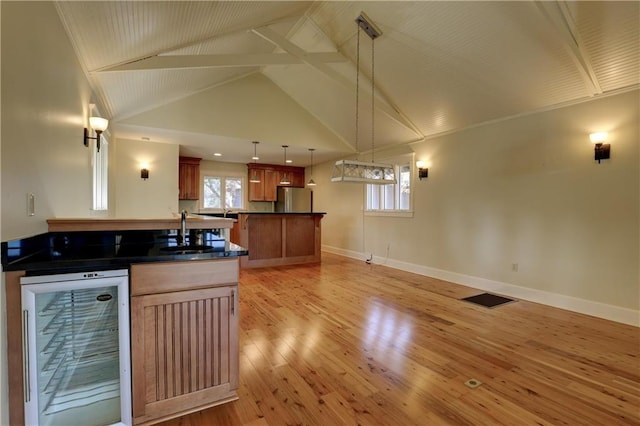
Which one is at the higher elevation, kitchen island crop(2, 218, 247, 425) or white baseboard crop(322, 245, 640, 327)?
kitchen island crop(2, 218, 247, 425)

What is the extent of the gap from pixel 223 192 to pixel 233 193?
0.94ft

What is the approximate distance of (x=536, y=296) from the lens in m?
3.95

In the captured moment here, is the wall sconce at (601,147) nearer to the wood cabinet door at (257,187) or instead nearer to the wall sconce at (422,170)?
the wall sconce at (422,170)

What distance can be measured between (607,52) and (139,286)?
448cm

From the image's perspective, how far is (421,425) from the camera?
1.68 metres

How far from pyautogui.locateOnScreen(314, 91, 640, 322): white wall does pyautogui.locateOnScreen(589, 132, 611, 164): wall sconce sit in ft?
0.18

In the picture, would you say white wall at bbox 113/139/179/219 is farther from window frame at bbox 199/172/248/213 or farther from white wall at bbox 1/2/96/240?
white wall at bbox 1/2/96/240

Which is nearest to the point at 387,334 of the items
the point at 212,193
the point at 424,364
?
the point at 424,364

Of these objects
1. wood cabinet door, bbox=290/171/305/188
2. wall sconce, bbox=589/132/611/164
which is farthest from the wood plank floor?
wood cabinet door, bbox=290/171/305/188

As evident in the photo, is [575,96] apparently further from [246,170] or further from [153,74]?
[246,170]

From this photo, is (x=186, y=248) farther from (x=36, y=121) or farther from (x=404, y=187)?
(x=404, y=187)

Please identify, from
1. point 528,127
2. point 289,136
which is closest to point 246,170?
point 289,136

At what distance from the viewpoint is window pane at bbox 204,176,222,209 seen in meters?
8.10

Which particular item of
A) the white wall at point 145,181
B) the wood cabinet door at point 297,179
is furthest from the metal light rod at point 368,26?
the wood cabinet door at point 297,179
